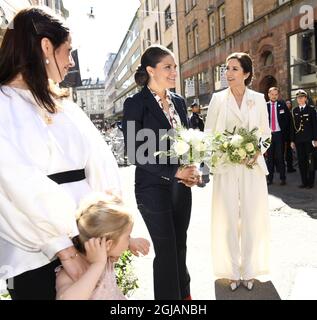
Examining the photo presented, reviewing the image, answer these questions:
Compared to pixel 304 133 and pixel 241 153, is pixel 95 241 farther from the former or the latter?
pixel 304 133

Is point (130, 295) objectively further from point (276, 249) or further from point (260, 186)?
point (276, 249)

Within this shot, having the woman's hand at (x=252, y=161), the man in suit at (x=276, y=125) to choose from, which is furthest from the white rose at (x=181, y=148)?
the man in suit at (x=276, y=125)

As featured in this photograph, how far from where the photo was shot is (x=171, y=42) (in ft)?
120

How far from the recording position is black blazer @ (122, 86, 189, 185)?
300cm

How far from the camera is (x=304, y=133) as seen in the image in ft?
31.6

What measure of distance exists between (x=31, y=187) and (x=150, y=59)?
182 centimetres

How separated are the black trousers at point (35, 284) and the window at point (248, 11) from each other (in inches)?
816

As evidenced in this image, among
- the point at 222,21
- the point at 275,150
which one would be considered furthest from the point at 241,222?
the point at 222,21

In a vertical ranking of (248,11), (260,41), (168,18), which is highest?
(168,18)

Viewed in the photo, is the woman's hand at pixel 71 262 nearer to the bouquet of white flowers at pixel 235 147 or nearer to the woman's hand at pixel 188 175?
the woman's hand at pixel 188 175

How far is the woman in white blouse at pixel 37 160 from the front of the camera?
162 centimetres

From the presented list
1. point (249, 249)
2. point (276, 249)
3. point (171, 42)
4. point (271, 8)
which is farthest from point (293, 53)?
point (171, 42)

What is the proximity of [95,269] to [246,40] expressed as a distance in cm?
2084

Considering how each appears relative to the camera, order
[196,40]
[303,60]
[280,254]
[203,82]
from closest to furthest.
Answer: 1. [280,254]
2. [303,60]
3. [203,82]
4. [196,40]
